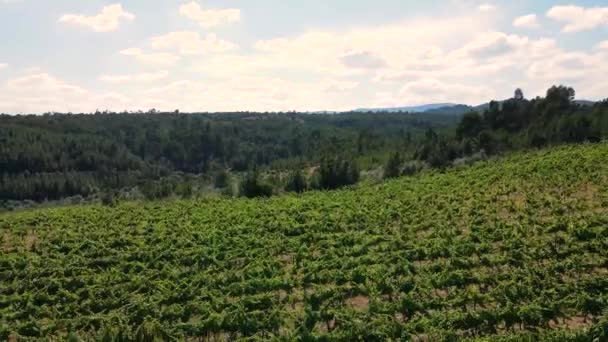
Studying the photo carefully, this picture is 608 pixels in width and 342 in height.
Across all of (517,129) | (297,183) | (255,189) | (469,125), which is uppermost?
(469,125)

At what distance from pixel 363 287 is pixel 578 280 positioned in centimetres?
667

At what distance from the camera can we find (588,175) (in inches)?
1390

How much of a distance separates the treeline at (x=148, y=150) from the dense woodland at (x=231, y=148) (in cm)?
29

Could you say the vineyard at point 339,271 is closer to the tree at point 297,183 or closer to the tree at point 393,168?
the tree at point 393,168

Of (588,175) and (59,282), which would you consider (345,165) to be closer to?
(588,175)

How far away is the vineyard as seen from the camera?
53.1 ft

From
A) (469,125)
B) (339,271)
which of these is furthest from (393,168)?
(339,271)

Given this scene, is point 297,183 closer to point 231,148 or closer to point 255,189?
point 255,189

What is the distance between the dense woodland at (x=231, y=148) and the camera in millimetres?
69250

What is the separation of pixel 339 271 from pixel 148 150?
138907 millimetres

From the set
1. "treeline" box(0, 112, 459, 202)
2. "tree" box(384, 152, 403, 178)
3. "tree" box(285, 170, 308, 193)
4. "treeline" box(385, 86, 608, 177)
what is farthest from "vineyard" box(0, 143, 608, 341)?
"treeline" box(0, 112, 459, 202)

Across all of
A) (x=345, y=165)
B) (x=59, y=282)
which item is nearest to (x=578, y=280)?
(x=59, y=282)

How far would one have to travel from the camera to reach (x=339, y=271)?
21516 millimetres

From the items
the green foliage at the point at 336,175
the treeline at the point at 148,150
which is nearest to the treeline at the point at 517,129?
the green foliage at the point at 336,175
